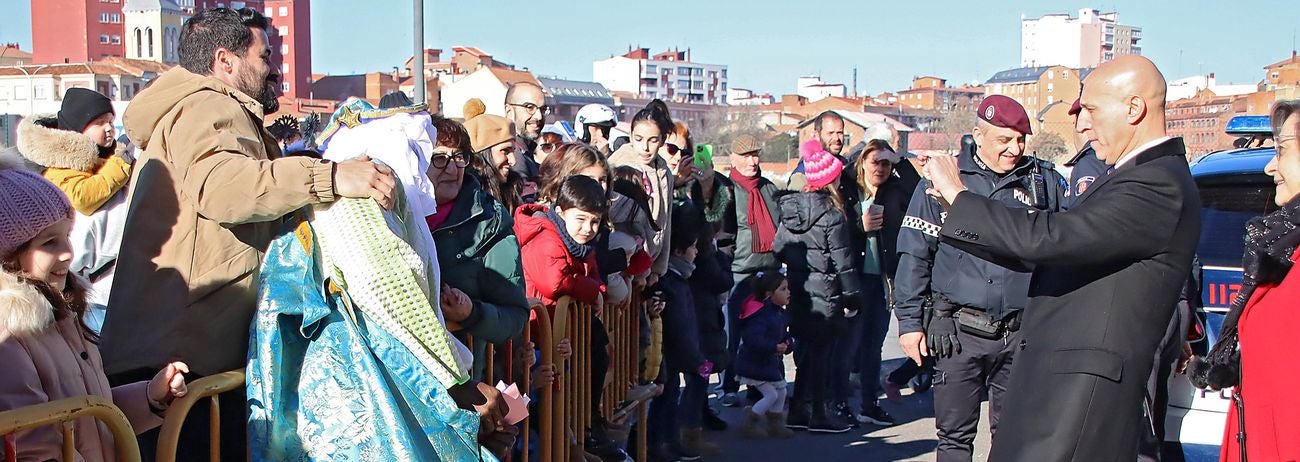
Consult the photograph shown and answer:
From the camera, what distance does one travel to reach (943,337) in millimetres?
5332

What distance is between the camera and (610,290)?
5562 millimetres

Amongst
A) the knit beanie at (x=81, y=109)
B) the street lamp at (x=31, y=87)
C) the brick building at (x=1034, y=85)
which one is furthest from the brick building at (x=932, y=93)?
the knit beanie at (x=81, y=109)

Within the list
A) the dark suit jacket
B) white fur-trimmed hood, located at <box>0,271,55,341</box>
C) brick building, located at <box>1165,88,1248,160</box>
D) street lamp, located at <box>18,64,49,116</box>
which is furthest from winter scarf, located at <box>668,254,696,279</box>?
street lamp, located at <box>18,64,49,116</box>

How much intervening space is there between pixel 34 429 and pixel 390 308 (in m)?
0.88

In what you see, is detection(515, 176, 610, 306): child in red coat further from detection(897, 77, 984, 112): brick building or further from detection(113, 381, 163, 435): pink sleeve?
detection(897, 77, 984, 112): brick building

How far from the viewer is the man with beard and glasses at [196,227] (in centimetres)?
301

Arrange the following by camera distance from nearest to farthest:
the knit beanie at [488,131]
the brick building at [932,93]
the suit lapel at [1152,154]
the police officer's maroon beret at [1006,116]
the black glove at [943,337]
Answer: the suit lapel at [1152,154] → the black glove at [943,337] → the police officer's maroon beret at [1006,116] → the knit beanie at [488,131] → the brick building at [932,93]

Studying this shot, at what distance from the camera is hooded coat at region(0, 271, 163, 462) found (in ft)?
8.38

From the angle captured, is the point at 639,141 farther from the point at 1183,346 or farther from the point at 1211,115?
the point at 1211,115

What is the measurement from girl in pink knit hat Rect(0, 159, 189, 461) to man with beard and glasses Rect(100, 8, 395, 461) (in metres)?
0.23

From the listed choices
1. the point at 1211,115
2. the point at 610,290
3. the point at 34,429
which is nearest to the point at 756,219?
the point at 610,290

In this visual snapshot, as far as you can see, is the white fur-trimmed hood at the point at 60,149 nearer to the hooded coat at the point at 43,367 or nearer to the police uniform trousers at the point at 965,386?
the hooded coat at the point at 43,367

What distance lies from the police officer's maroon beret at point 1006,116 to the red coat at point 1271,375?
1.76 metres

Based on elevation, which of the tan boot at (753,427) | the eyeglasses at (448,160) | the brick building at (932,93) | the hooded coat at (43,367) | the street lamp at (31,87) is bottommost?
the tan boot at (753,427)
